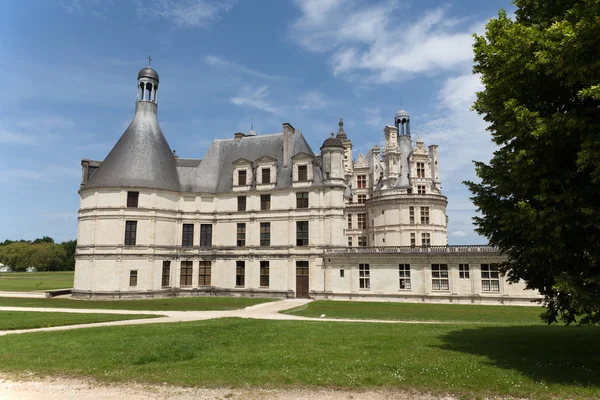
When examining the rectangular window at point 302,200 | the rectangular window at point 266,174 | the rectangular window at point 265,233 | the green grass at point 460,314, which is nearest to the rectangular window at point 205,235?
the rectangular window at point 265,233

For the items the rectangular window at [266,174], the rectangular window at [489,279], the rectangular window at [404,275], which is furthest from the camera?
the rectangular window at [266,174]

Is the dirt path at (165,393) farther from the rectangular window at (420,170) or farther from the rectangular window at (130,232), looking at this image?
the rectangular window at (420,170)

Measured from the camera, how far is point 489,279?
106 feet

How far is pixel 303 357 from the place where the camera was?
39.0ft

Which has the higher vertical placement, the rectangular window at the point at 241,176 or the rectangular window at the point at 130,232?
the rectangular window at the point at 241,176

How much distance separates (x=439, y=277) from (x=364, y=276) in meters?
6.34

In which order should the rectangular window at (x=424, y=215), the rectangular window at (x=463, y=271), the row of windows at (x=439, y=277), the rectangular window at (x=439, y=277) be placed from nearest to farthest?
1. the row of windows at (x=439, y=277)
2. the rectangular window at (x=463, y=271)
3. the rectangular window at (x=439, y=277)
4. the rectangular window at (x=424, y=215)

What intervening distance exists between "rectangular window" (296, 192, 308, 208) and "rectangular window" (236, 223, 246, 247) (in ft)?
20.4

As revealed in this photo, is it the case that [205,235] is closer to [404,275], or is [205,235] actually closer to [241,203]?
[241,203]

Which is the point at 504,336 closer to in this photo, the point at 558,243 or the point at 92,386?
the point at 558,243

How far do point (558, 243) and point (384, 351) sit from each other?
5798mm

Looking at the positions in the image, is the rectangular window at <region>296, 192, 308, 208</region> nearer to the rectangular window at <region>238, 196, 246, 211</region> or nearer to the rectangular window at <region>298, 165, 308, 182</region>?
the rectangular window at <region>298, 165, 308, 182</region>

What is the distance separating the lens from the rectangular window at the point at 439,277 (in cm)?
3369

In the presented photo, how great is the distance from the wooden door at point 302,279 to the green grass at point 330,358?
68.5 feet
